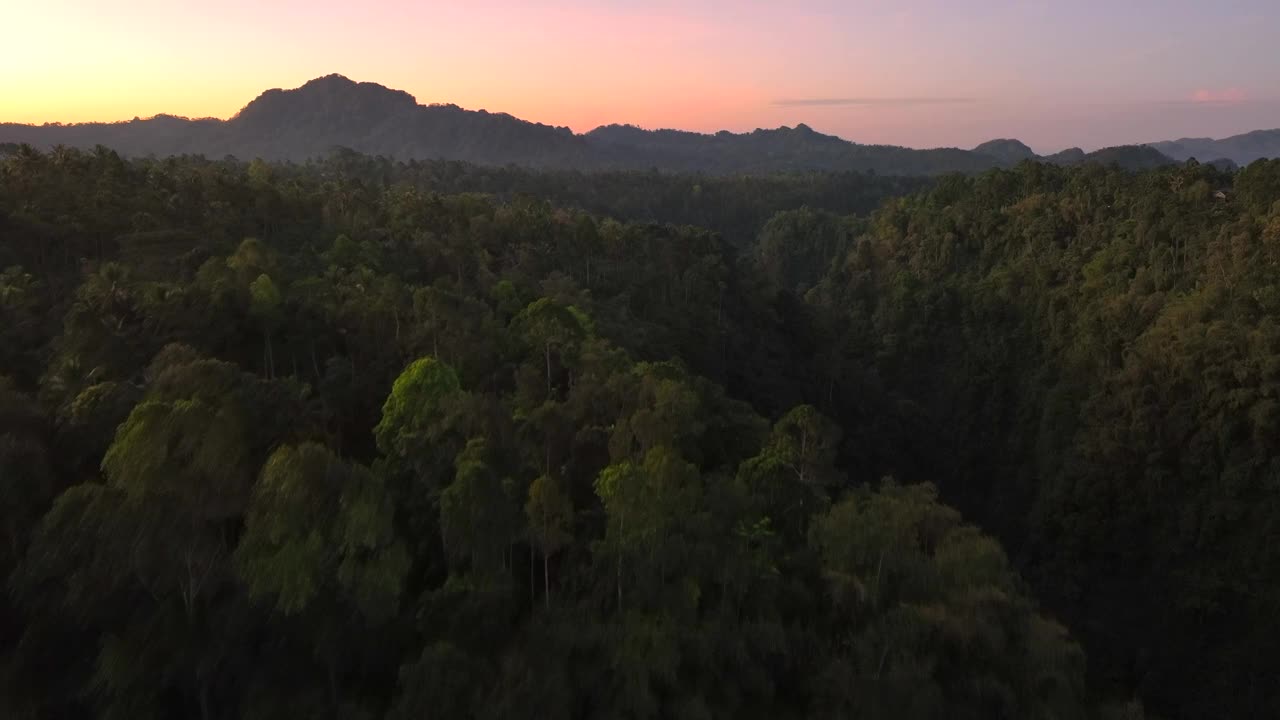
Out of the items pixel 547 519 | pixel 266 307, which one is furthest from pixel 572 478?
pixel 266 307

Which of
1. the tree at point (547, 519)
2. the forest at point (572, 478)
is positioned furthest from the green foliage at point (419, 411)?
the tree at point (547, 519)

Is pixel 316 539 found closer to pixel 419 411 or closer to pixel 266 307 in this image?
pixel 419 411

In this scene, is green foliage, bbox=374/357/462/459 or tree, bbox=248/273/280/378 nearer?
green foliage, bbox=374/357/462/459

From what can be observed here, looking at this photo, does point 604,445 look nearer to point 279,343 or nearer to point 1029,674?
point 1029,674

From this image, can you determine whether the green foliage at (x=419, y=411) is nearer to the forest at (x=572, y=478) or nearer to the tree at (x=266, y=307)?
the forest at (x=572, y=478)

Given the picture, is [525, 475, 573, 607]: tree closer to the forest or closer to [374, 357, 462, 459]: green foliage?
the forest

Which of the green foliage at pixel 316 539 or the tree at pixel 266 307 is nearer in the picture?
the green foliage at pixel 316 539

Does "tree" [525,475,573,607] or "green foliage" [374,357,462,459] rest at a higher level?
"green foliage" [374,357,462,459]

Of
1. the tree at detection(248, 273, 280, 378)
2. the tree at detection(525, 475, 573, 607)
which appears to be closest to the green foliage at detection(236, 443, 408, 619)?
the tree at detection(525, 475, 573, 607)

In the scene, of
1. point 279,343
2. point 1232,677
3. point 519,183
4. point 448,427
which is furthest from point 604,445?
point 519,183
